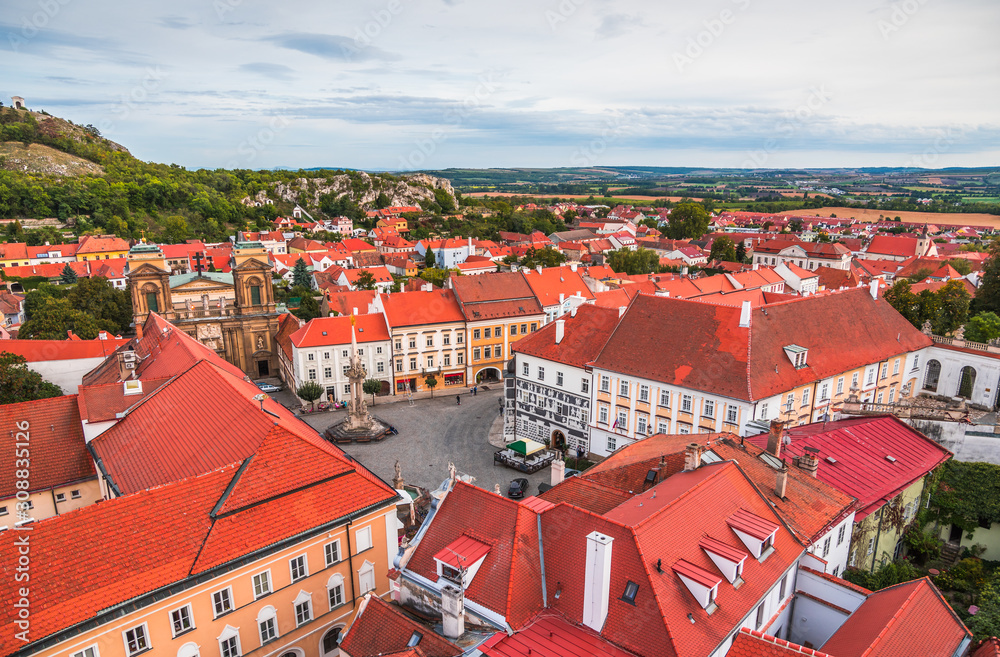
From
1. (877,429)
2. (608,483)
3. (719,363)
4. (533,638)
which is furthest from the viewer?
(719,363)

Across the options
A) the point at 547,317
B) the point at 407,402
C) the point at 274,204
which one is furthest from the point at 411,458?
the point at 274,204

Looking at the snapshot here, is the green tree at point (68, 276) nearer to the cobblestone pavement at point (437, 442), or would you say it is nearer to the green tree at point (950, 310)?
the cobblestone pavement at point (437, 442)

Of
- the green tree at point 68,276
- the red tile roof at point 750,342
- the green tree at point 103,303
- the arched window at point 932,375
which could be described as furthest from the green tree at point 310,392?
the green tree at point 68,276

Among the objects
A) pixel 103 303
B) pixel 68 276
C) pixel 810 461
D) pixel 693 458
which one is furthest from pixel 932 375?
pixel 68 276

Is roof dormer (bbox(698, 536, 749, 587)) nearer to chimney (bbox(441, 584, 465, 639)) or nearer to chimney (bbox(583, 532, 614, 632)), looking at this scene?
chimney (bbox(583, 532, 614, 632))

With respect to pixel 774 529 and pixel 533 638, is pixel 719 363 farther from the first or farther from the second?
pixel 533 638
